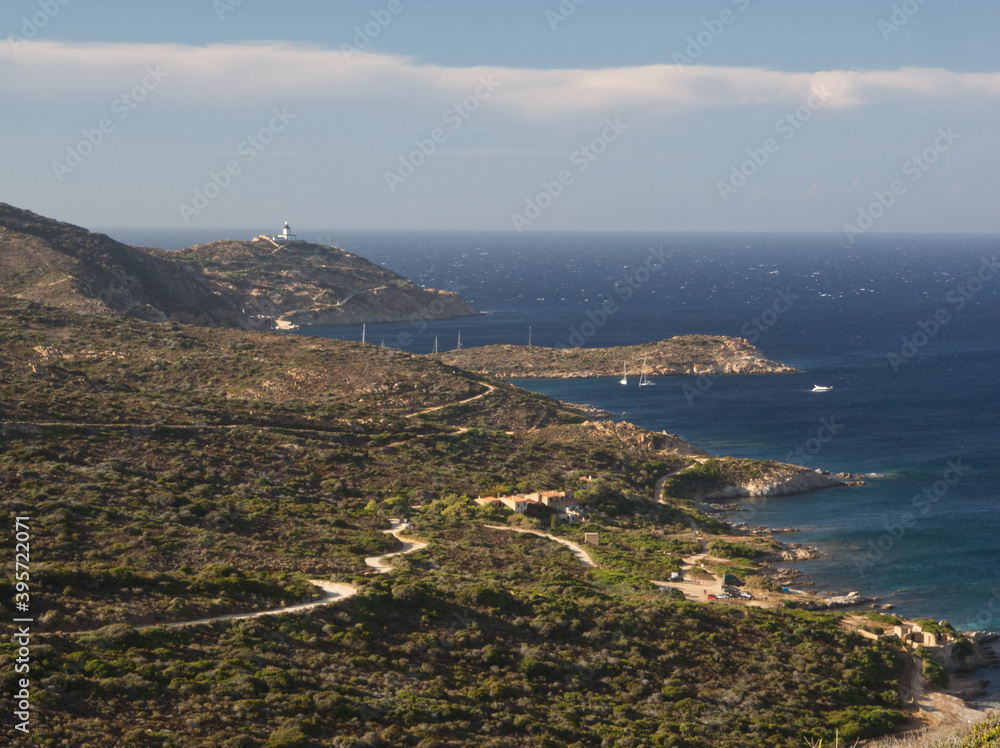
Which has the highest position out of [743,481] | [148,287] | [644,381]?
[148,287]

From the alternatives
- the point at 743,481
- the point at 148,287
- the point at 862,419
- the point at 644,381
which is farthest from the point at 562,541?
the point at 148,287

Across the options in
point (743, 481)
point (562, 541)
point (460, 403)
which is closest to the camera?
point (562, 541)

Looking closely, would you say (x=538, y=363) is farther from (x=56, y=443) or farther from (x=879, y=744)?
(x=879, y=744)

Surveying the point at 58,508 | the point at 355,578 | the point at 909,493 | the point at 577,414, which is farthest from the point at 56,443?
the point at 909,493

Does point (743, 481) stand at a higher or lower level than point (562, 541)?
higher

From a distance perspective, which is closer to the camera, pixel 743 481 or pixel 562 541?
pixel 562 541

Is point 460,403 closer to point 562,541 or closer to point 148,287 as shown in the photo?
point 562,541

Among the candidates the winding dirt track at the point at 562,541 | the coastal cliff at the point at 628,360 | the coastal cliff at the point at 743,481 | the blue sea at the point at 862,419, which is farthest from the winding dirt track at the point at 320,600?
the coastal cliff at the point at 628,360
